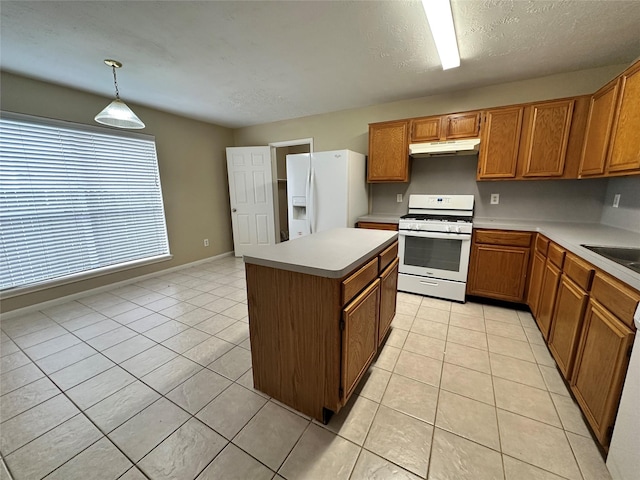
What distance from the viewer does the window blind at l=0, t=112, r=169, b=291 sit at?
2.61 m

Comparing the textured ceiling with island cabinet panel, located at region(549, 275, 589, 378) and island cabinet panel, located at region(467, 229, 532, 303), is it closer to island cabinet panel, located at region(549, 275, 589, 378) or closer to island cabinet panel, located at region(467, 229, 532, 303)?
island cabinet panel, located at region(467, 229, 532, 303)

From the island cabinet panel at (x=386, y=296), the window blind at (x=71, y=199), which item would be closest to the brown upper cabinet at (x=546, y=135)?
the island cabinet panel at (x=386, y=296)

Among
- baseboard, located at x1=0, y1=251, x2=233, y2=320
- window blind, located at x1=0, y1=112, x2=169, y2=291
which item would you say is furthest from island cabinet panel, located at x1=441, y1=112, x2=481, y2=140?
baseboard, located at x1=0, y1=251, x2=233, y2=320

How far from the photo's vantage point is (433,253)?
291 centimetres

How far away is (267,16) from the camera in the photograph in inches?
68.7

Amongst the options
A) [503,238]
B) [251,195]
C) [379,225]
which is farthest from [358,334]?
[251,195]

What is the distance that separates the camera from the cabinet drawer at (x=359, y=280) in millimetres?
1280

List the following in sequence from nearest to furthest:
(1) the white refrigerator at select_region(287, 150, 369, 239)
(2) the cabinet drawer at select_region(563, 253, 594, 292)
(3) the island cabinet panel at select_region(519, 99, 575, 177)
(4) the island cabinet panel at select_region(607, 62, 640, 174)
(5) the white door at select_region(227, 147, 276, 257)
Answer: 1. (2) the cabinet drawer at select_region(563, 253, 594, 292)
2. (4) the island cabinet panel at select_region(607, 62, 640, 174)
3. (3) the island cabinet panel at select_region(519, 99, 575, 177)
4. (1) the white refrigerator at select_region(287, 150, 369, 239)
5. (5) the white door at select_region(227, 147, 276, 257)

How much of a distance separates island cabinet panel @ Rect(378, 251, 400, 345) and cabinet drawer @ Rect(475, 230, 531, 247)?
47.9 inches

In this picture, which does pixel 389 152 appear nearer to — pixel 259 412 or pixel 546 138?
pixel 546 138

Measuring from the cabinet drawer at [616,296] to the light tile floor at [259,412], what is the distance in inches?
27.3

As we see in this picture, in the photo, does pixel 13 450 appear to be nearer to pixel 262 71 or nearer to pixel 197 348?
pixel 197 348

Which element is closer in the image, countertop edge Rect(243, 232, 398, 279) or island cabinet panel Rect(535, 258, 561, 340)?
countertop edge Rect(243, 232, 398, 279)

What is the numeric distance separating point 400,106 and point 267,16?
87.7 inches
